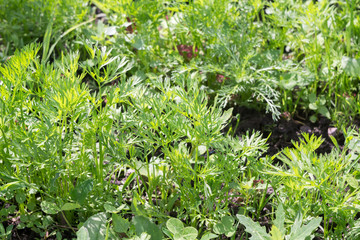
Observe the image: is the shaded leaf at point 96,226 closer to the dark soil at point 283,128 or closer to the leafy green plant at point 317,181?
the leafy green plant at point 317,181

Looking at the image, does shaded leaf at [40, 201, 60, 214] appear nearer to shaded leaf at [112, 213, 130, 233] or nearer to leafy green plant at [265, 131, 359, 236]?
shaded leaf at [112, 213, 130, 233]

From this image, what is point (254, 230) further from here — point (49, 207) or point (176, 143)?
point (49, 207)

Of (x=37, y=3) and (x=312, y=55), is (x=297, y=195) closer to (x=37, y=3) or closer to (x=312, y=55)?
(x=312, y=55)

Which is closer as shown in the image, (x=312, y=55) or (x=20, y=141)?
(x=20, y=141)

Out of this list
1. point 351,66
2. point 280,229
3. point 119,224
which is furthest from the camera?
point 351,66

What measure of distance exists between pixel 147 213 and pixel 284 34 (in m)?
1.33

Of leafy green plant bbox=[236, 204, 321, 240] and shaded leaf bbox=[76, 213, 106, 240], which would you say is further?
shaded leaf bbox=[76, 213, 106, 240]

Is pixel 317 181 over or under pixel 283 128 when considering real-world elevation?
over

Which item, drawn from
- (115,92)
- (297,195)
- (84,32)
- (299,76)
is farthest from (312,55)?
(84,32)

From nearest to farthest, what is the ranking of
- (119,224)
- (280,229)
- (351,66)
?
(280,229) → (119,224) → (351,66)

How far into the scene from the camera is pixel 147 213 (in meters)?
1.60

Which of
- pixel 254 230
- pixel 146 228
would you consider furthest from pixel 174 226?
pixel 254 230

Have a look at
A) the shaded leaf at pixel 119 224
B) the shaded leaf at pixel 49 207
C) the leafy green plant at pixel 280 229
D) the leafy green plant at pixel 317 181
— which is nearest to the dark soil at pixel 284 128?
the leafy green plant at pixel 317 181

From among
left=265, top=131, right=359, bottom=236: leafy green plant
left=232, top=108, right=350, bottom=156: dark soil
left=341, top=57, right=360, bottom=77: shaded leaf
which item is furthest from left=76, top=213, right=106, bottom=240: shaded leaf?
left=341, top=57, right=360, bottom=77: shaded leaf
